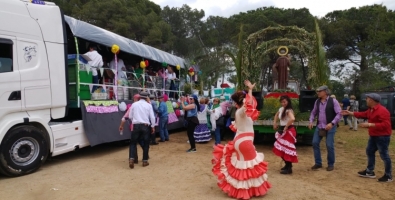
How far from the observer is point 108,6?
21578 mm

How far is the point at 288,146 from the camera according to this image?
5867 mm

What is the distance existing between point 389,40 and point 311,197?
23803 mm

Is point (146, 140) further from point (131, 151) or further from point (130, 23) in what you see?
point (130, 23)

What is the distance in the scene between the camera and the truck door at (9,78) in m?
5.55

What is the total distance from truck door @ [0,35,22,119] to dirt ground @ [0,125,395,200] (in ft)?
4.29

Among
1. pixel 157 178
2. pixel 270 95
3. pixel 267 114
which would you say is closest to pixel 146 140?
pixel 157 178

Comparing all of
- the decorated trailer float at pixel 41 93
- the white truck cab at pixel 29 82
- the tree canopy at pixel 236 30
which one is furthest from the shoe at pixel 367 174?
the tree canopy at pixel 236 30

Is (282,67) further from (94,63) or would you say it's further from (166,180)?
(166,180)

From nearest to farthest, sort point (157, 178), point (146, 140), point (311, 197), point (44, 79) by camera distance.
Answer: point (311, 197), point (157, 178), point (44, 79), point (146, 140)

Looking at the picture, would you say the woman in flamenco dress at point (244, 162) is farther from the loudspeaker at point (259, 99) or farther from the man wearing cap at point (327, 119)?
the loudspeaker at point (259, 99)

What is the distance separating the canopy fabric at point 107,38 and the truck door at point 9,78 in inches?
76.4

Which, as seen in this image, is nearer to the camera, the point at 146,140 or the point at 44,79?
the point at 44,79

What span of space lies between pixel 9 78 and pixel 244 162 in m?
4.32

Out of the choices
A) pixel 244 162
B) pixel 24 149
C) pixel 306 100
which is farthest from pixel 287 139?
pixel 24 149
